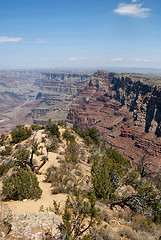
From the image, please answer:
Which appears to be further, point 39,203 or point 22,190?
point 22,190

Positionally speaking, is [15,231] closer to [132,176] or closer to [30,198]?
[30,198]

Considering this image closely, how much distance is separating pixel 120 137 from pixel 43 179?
90.5 m

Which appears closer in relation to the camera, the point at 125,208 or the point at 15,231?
the point at 15,231

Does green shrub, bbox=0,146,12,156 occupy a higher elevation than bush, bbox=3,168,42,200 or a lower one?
lower

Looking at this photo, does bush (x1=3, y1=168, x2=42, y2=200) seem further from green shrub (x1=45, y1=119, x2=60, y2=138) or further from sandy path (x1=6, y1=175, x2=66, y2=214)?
green shrub (x1=45, y1=119, x2=60, y2=138)

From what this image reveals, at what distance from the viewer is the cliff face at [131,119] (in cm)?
8544

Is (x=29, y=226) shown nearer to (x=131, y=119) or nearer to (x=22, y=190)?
(x=22, y=190)

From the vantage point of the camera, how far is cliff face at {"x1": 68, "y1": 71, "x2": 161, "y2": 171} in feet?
280

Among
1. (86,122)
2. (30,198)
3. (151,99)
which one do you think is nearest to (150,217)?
(30,198)

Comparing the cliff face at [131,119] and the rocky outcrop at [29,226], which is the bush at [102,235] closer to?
the rocky outcrop at [29,226]

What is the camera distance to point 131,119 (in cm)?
11394

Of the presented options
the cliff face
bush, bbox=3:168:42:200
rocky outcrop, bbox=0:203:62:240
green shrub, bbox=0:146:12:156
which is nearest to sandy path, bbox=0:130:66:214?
bush, bbox=3:168:42:200

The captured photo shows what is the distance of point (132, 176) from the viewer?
67.5ft

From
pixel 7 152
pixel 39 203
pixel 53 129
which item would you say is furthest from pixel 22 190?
pixel 53 129
